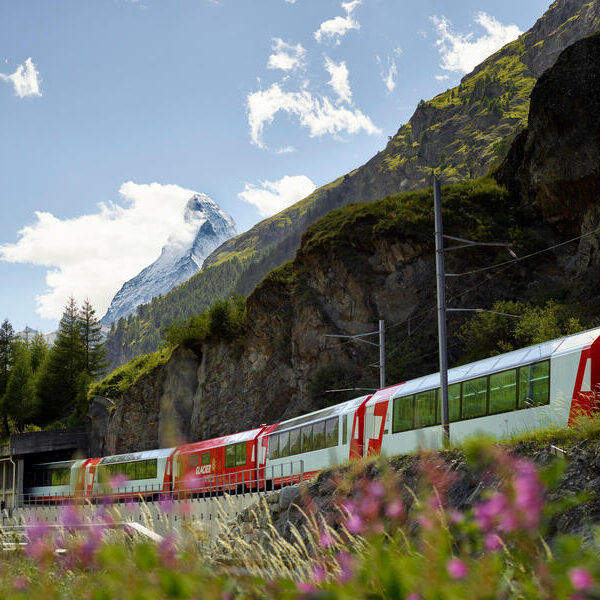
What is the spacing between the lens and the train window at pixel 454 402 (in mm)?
20562

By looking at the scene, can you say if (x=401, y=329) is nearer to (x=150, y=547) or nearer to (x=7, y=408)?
(x=150, y=547)

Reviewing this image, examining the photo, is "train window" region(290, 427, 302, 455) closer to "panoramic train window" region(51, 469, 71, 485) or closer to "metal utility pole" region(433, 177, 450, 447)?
"metal utility pole" region(433, 177, 450, 447)

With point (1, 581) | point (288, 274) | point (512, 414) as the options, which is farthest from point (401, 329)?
point (1, 581)

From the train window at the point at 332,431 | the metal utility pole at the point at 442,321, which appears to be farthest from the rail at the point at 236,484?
the metal utility pole at the point at 442,321

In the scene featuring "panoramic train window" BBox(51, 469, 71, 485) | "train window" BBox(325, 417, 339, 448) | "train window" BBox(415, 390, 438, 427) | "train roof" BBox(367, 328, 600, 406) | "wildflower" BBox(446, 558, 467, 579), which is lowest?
"panoramic train window" BBox(51, 469, 71, 485)

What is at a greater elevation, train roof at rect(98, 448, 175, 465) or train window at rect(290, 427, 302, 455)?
train window at rect(290, 427, 302, 455)

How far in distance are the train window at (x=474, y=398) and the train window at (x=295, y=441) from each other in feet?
32.2

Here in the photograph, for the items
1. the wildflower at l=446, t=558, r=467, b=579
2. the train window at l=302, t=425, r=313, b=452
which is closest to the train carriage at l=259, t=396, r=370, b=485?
the train window at l=302, t=425, r=313, b=452

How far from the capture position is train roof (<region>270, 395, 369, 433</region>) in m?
25.8

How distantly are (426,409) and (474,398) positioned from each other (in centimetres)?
216

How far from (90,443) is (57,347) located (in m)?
25.0

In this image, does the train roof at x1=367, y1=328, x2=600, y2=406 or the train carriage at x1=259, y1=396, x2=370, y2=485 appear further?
the train carriage at x1=259, y1=396, x2=370, y2=485

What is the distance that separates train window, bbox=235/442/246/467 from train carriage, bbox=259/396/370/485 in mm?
1663

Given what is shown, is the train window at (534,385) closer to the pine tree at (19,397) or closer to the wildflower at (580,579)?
the wildflower at (580,579)
